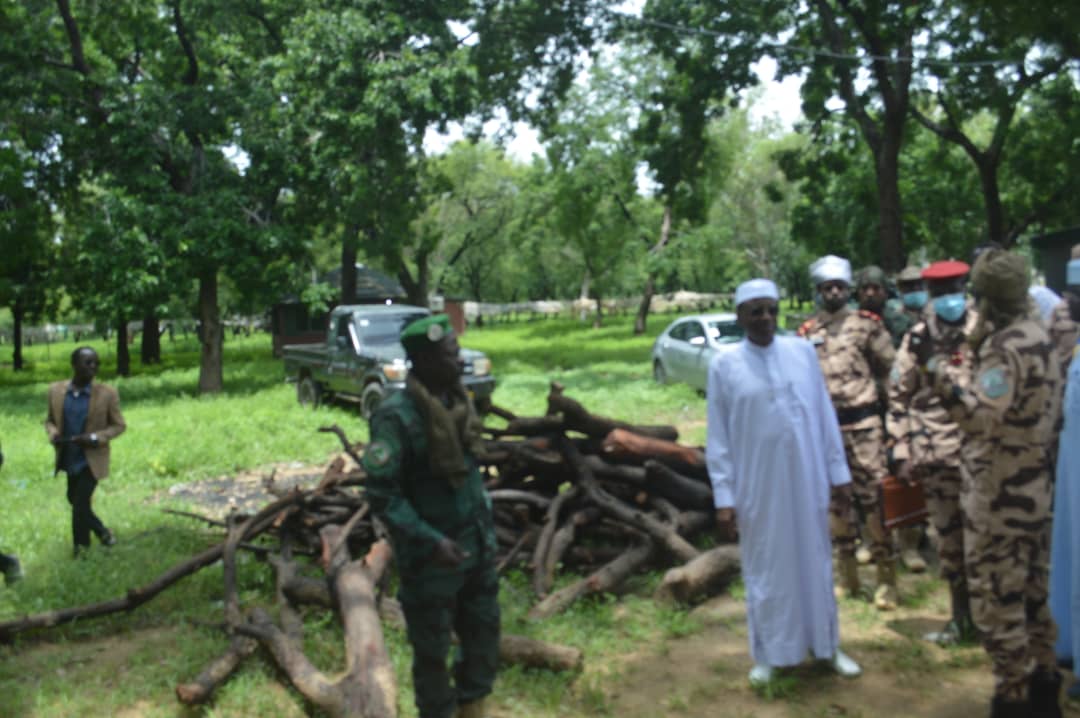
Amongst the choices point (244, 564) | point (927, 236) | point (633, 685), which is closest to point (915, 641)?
point (633, 685)

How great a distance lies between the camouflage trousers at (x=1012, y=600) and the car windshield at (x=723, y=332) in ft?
40.1

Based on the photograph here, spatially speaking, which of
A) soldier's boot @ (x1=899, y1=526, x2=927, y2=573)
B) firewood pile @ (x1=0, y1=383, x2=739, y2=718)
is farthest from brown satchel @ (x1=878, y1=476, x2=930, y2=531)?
firewood pile @ (x1=0, y1=383, x2=739, y2=718)

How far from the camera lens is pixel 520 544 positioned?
20.9ft

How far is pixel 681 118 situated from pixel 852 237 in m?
14.3

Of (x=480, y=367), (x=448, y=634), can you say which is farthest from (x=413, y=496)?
(x=480, y=367)

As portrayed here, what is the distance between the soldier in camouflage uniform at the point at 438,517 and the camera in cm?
357

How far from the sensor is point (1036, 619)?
153 inches

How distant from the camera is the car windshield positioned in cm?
1616

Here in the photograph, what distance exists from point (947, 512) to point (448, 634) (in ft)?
8.79

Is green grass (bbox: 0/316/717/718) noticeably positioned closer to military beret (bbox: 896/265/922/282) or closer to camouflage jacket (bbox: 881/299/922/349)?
camouflage jacket (bbox: 881/299/922/349)

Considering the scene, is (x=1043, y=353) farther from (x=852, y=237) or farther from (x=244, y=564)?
(x=852, y=237)

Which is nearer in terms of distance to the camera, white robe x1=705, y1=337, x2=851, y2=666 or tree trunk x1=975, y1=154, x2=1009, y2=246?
white robe x1=705, y1=337, x2=851, y2=666

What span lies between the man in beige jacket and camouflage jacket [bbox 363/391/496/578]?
4515 mm

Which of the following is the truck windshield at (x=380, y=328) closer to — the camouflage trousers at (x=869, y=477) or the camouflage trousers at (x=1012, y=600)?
the camouflage trousers at (x=869, y=477)
